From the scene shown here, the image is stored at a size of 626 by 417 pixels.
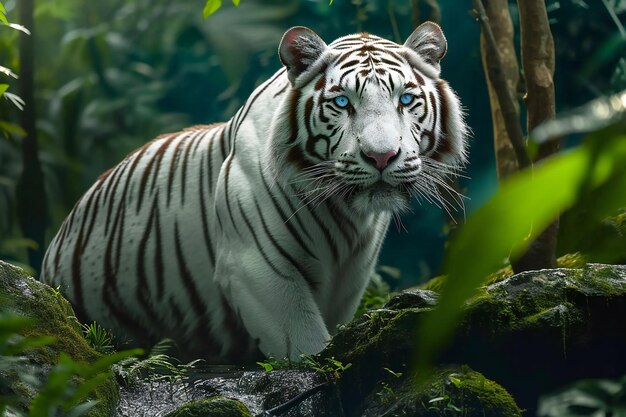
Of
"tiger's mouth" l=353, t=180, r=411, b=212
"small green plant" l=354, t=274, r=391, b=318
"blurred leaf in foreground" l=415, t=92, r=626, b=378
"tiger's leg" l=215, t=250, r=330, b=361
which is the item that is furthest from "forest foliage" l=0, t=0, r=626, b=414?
"blurred leaf in foreground" l=415, t=92, r=626, b=378

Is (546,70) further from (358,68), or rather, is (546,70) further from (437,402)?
(437,402)

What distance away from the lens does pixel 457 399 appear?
2.31m

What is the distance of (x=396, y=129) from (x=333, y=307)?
1019 mm

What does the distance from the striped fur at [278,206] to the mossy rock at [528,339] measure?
31.0 inches

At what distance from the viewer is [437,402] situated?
7.57 feet

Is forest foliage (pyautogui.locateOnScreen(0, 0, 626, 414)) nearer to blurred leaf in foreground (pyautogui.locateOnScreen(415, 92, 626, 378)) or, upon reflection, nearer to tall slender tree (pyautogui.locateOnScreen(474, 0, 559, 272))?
tall slender tree (pyautogui.locateOnScreen(474, 0, 559, 272))

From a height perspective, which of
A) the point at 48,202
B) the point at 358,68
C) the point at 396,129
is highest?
the point at 358,68

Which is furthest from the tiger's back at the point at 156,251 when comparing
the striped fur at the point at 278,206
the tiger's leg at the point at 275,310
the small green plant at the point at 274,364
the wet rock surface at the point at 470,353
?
the wet rock surface at the point at 470,353

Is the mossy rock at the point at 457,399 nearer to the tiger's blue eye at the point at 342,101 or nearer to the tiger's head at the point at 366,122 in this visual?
the tiger's head at the point at 366,122

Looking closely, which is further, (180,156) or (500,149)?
(500,149)

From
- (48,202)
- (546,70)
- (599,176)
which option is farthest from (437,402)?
(48,202)

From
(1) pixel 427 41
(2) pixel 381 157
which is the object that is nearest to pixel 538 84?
(1) pixel 427 41

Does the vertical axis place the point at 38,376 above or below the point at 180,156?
below

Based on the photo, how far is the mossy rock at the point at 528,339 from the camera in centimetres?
248
